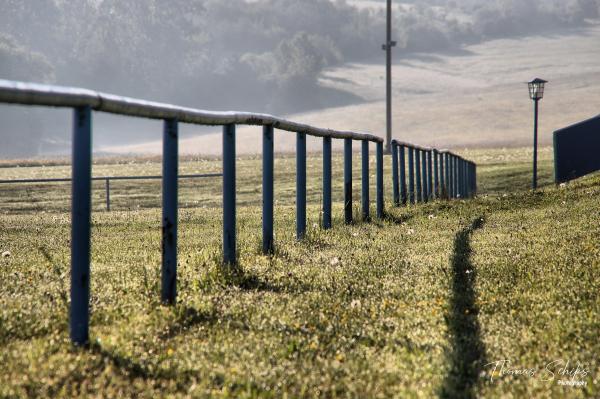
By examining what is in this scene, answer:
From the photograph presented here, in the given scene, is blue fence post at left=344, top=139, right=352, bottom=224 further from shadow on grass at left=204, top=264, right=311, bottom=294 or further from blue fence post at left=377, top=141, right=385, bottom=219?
shadow on grass at left=204, top=264, right=311, bottom=294

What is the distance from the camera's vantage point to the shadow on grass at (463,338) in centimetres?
358

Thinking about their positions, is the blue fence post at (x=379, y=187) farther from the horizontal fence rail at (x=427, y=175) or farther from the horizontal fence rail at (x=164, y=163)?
the horizontal fence rail at (x=164, y=163)

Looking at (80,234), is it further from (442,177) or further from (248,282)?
(442,177)

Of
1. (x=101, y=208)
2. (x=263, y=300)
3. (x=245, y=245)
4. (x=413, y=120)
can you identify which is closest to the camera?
(x=263, y=300)

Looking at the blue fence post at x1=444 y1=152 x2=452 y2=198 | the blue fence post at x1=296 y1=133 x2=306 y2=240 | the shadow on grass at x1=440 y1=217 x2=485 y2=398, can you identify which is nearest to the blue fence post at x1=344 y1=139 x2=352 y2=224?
the blue fence post at x1=296 y1=133 x2=306 y2=240

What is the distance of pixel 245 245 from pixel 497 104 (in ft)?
368

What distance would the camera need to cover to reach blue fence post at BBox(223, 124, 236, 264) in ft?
19.8

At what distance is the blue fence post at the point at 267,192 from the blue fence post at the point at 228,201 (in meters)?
1.10

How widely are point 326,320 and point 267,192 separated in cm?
270

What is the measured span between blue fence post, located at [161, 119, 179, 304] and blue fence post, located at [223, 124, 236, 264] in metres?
1.14

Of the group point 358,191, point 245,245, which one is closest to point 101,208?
point 358,191

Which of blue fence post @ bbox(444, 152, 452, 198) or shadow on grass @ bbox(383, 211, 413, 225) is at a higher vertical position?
blue fence post @ bbox(444, 152, 452, 198)

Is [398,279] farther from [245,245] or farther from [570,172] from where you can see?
[570,172]

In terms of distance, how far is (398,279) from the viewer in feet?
19.7
